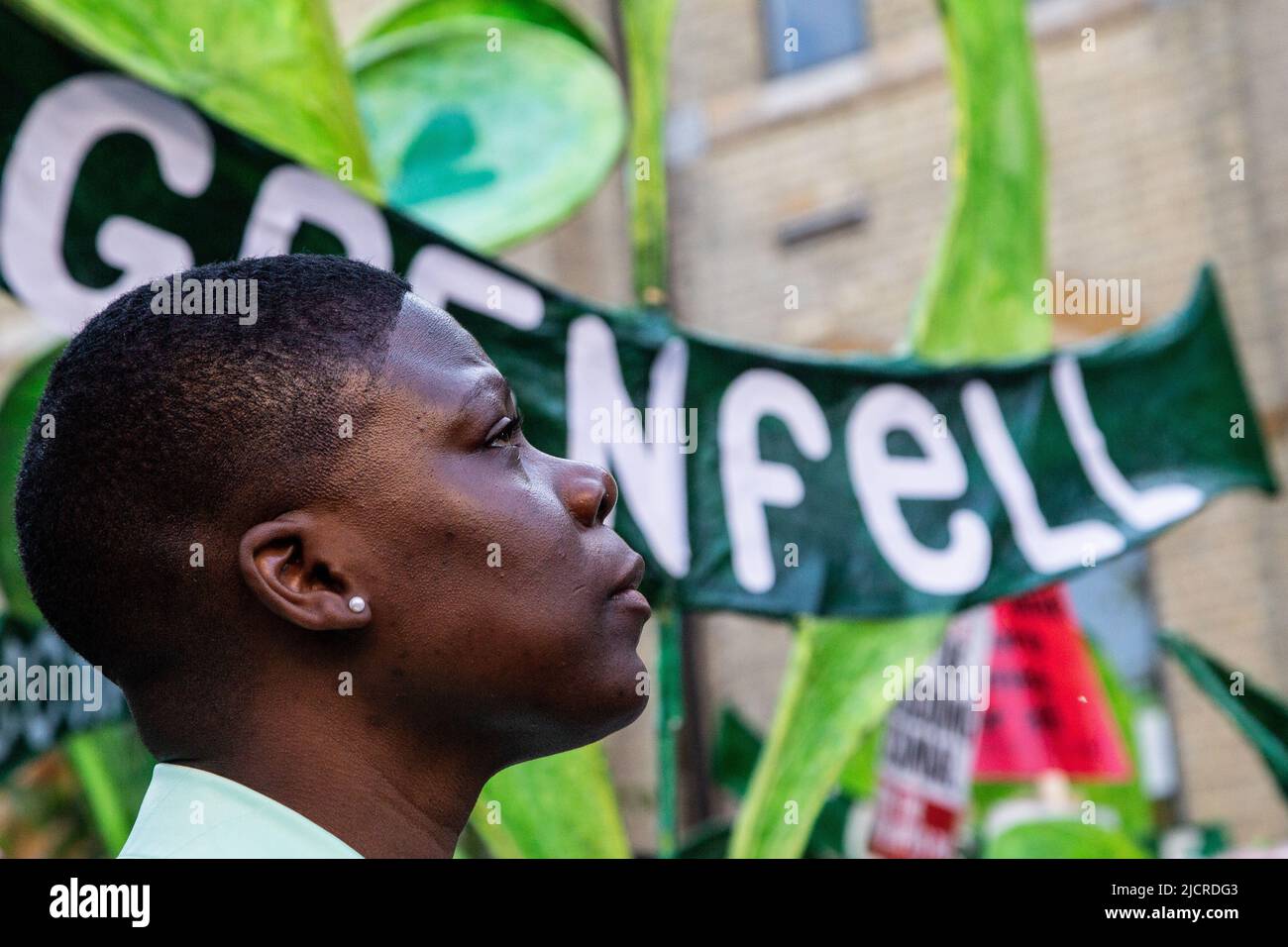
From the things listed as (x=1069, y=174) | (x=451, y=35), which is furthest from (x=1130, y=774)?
(x=451, y=35)

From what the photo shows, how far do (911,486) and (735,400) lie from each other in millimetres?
579

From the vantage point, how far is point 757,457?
15.6 ft

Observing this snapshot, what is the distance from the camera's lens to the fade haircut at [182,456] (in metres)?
1.45

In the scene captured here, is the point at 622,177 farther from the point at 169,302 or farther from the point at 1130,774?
the point at 169,302

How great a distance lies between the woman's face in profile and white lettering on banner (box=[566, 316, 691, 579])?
2.78 metres

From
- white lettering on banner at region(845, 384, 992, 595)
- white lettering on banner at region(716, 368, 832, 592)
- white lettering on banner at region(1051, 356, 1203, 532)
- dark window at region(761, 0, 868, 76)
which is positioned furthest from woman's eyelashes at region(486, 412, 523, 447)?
dark window at region(761, 0, 868, 76)

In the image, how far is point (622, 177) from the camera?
10992 millimetres

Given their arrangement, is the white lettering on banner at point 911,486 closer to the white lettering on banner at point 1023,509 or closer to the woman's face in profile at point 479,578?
the white lettering on banner at point 1023,509

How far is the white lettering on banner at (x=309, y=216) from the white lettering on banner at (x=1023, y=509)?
70.6 inches

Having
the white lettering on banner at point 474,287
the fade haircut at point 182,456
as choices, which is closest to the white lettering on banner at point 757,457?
the white lettering on banner at point 474,287

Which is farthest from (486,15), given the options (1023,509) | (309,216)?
(1023,509)

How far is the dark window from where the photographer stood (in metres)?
10.9

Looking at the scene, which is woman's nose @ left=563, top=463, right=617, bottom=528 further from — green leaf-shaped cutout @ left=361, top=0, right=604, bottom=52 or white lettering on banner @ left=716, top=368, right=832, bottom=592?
green leaf-shaped cutout @ left=361, top=0, right=604, bottom=52
